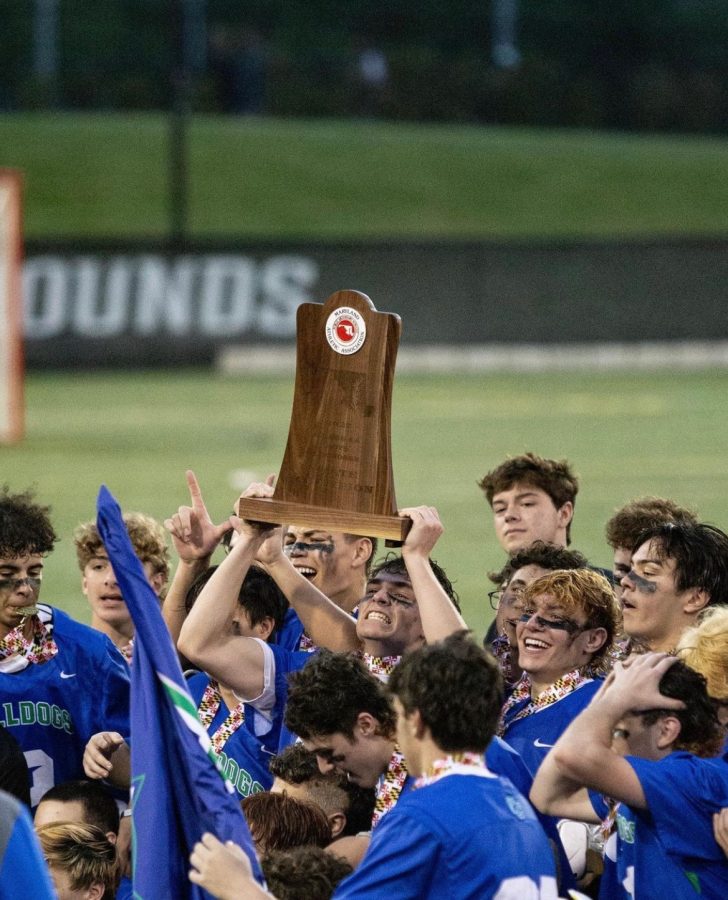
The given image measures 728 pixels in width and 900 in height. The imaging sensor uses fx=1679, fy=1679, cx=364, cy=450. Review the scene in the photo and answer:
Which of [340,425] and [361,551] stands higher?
[340,425]

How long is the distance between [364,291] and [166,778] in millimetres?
24170

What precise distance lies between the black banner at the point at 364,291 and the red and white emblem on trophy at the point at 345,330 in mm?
21205

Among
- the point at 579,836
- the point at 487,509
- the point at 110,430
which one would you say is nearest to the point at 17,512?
the point at 579,836

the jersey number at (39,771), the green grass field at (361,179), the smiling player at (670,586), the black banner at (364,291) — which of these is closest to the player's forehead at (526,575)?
the smiling player at (670,586)

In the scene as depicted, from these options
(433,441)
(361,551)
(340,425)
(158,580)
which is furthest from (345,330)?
(433,441)

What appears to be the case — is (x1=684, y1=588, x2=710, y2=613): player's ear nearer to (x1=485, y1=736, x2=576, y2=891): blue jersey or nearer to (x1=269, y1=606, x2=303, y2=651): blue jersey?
(x1=485, y1=736, x2=576, y2=891): blue jersey

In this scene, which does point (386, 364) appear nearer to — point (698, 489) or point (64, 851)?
point (64, 851)

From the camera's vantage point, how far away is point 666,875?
14.1 ft

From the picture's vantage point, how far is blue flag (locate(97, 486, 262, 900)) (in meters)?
4.14

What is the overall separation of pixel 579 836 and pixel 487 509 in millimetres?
10951

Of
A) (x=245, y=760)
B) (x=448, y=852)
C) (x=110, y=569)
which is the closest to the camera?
(x=448, y=852)

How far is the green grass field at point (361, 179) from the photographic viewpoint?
142 ft

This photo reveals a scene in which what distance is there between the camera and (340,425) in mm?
5398

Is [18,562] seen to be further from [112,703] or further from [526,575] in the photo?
[526,575]
